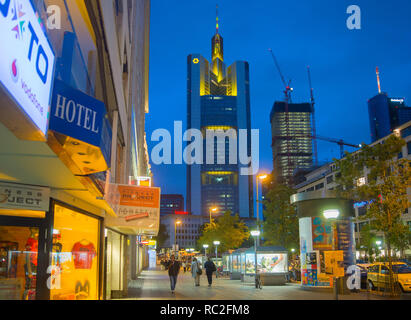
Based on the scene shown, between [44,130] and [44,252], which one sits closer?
[44,130]

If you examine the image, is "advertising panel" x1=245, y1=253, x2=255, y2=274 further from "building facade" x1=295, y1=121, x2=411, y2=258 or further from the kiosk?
"building facade" x1=295, y1=121, x2=411, y2=258

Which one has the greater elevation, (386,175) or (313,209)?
(386,175)

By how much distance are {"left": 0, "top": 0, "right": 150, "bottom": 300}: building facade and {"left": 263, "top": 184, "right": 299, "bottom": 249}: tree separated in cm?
2870

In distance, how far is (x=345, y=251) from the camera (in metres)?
20.5

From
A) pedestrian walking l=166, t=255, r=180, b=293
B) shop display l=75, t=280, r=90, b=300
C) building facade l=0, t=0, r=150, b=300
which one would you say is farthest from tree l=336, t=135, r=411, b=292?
shop display l=75, t=280, r=90, b=300

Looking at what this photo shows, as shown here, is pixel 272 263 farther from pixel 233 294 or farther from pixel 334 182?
pixel 334 182

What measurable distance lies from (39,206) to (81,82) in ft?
10.2

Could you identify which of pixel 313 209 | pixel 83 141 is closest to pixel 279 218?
pixel 313 209

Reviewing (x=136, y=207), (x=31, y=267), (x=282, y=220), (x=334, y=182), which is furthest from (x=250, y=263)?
(x=334, y=182)

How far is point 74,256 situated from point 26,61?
7261mm

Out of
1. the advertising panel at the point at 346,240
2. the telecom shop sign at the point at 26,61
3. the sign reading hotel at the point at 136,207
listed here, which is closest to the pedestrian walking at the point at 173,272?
the sign reading hotel at the point at 136,207

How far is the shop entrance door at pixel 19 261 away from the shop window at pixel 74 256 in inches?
31.7

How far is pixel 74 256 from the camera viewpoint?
9.62 m
